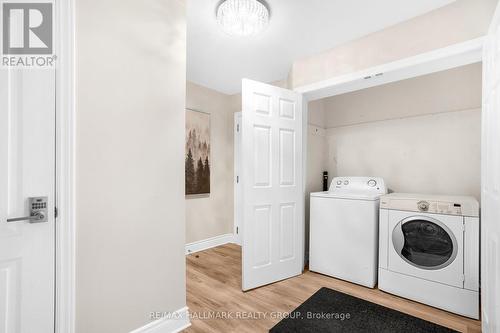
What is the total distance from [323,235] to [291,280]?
612 mm

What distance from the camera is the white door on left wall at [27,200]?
45.0 inches

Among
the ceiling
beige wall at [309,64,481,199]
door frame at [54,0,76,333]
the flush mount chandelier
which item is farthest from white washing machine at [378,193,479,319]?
door frame at [54,0,76,333]

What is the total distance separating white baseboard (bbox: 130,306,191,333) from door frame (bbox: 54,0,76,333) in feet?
1.52

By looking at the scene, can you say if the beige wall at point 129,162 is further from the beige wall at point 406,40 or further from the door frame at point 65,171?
the beige wall at point 406,40

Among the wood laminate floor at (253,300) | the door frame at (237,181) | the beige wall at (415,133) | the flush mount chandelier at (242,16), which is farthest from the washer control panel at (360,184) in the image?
the flush mount chandelier at (242,16)

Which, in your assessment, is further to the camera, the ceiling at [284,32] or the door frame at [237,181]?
the door frame at [237,181]

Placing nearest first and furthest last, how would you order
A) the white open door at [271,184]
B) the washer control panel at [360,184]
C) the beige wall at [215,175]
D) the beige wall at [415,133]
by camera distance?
the white open door at [271,184]
the beige wall at [415,133]
the washer control panel at [360,184]
the beige wall at [215,175]

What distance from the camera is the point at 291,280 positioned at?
2596mm

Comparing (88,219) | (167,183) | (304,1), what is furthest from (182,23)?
(88,219)

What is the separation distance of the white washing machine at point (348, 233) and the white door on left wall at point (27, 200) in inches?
93.8

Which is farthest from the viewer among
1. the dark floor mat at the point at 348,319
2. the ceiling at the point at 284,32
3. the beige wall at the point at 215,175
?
the beige wall at the point at 215,175

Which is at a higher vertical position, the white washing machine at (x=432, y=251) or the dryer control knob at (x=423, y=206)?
the dryer control knob at (x=423, y=206)

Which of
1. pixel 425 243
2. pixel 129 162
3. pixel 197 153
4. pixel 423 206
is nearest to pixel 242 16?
pixel 129 162

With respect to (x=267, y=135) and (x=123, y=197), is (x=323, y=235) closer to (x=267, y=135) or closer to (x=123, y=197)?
(x=267, y=135)
